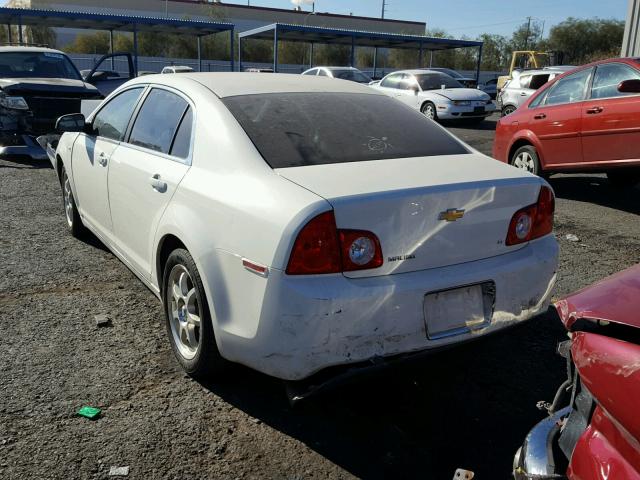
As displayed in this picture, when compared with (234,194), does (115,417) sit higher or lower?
lower

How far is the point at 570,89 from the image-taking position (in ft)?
25.7

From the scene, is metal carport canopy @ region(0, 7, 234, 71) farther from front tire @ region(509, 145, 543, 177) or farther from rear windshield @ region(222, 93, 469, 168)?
rear windshield @ region(222, 93, 469, 168)

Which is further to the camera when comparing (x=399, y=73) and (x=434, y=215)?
(x=399, y=73)

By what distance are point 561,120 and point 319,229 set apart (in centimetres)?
606

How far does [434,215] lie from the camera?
276cm

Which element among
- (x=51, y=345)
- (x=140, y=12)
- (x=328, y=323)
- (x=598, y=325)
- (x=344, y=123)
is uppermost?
(x=140, y=12)

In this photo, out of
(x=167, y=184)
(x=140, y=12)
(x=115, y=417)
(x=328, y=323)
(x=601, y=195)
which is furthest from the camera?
(x=140, y=12)

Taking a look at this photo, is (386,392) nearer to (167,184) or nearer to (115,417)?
(115,417)

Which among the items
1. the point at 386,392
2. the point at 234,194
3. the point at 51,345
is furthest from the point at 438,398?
the point at 51,345

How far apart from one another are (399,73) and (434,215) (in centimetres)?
1799

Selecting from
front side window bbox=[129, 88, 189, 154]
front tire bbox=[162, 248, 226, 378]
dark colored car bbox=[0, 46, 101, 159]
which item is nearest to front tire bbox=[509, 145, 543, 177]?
front side window bbox=[129, 88, 189, 154]

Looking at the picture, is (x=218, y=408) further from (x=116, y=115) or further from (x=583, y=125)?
(x=583, y=125)

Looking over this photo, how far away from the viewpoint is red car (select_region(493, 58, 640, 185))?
22.4 feet

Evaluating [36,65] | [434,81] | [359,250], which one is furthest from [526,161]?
[434,81]
